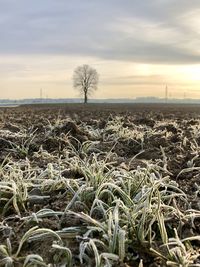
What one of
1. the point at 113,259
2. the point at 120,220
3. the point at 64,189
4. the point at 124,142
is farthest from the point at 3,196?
the point at 124,142

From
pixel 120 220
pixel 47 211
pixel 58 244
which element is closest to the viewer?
pixel 58 244

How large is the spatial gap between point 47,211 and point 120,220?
494mm

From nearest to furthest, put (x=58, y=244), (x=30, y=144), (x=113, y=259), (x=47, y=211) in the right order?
(x=113, y=259)
(x=58, y=244)
(x=47, y=211)
(x=30, y=144)

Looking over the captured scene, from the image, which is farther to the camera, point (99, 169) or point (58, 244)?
point (99, 169)

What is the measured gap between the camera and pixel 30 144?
19.8ft

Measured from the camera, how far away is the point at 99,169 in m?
3.66

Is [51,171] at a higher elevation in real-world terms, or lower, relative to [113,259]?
higher

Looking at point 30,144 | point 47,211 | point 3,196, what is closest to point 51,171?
point 3,196

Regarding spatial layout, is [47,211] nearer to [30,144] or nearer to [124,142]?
[30,144]

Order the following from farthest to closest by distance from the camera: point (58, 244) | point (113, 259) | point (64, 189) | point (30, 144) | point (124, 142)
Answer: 1. point (124, 142)
2. point (30, 144)
3. point (64, 189)
4. point (58, 244)
5. point (113, 259)

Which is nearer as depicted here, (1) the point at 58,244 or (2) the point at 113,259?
(2) the point at 113,259

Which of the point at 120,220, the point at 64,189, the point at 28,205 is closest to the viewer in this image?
the point at 120,220

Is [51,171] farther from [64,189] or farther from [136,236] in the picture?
[136,236]

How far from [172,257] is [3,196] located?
1417 millimetres
